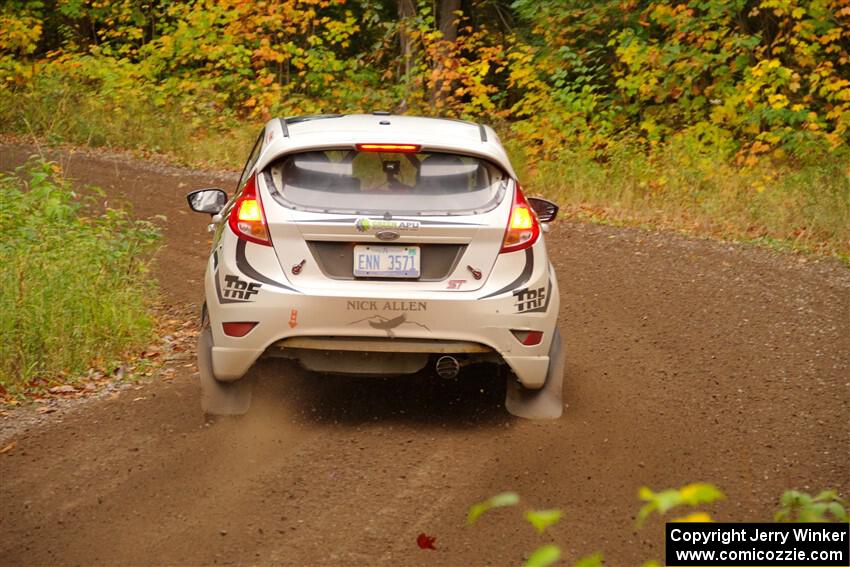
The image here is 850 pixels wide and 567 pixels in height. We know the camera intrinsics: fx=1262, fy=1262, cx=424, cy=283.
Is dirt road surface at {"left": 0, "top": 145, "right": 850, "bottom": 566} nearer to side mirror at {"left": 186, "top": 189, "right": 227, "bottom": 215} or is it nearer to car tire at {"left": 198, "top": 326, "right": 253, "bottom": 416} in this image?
car tire at {"left": 198, "top": 326, "right": 253, "bottom": 416}

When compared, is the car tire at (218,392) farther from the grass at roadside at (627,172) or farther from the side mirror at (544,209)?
the grass at roadside at (627,172)

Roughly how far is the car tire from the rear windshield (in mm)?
1069

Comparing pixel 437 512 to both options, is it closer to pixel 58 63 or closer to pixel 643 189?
pixel 643 189

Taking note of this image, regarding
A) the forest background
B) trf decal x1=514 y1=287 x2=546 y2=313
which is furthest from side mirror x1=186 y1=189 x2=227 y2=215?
the forest background

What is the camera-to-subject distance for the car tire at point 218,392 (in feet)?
23.2

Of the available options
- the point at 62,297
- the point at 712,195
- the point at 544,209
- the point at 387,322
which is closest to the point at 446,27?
the point at 712,195

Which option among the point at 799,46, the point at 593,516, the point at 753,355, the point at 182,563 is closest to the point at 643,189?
the point at 799,46

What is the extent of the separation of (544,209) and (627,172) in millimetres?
9788

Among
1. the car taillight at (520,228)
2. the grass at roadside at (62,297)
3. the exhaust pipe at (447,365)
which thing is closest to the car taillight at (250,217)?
the exhaust pipe at (447,365)

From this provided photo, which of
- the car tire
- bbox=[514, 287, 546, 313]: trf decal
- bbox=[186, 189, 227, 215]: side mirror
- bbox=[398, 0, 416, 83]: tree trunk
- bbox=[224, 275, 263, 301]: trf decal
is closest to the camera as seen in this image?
bbox=[224, 275, 263, 301]: trf decal

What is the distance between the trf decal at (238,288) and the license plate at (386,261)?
54cm

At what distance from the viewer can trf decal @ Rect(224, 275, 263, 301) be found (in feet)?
21.6

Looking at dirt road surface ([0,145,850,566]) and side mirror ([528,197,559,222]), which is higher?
side mirror ([528,197,559,222])

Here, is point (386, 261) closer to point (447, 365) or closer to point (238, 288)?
point (447, 365)
